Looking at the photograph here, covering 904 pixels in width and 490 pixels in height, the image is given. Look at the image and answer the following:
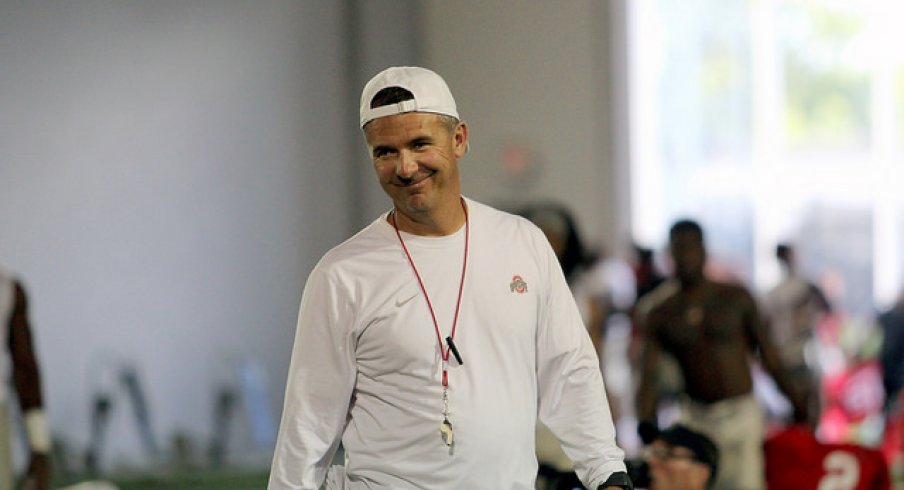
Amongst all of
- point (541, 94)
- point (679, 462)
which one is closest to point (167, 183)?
point (541, 94)

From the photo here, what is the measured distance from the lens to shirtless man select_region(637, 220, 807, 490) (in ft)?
28.3

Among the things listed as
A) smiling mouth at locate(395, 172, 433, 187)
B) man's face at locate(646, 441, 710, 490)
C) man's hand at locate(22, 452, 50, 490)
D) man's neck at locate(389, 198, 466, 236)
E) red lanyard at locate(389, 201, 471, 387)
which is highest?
smiling mouth at locate(395, 172, 433, 187)

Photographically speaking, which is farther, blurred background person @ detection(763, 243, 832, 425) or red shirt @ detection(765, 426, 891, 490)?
blurred background person @ detection(763, 243, 832, 425)

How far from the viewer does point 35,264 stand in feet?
44.4

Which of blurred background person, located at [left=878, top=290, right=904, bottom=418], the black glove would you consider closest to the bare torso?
the black glove

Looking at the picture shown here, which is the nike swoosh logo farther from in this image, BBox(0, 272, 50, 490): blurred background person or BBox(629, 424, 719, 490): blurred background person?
BBox(0, 272, 50, 490): blurred background person

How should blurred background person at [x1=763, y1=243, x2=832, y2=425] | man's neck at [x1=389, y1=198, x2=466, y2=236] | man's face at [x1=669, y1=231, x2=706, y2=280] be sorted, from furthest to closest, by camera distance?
blurred background person at [x1=763, y1=243, x2=832, y2=425] → man's face at [x1=669, y1=231, x2=706, y2=280] → man's neck at [x1=389, y1=198, x2=466, y2=236]

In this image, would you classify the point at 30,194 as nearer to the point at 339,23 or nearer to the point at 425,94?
the point at 339,23

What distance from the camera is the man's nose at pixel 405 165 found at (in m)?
4.00

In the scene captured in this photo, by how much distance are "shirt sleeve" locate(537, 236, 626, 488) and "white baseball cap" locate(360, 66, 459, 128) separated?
45 centimetres

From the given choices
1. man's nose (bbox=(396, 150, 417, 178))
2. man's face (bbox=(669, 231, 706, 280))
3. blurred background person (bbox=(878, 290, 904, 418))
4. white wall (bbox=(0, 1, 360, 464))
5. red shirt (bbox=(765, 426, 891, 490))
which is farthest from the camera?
white wall (bbox=(0, 1, 360, 464))

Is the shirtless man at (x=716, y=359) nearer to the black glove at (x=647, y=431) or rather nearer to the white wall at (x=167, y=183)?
the black glove at (x=647, y=431)

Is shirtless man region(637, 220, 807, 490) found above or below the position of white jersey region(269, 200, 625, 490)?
below

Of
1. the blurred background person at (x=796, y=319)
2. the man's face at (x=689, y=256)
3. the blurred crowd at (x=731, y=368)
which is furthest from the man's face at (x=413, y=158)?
the blurred background person at (x=796, y=319)
